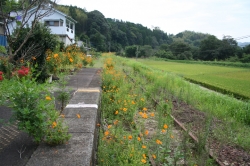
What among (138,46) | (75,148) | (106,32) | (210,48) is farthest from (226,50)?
(75,148)

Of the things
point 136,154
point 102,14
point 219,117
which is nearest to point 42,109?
point 136,154

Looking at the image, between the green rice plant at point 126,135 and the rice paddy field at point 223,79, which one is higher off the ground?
the green rice plant at point 126,135

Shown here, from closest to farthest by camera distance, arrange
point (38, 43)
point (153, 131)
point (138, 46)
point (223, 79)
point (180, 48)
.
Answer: point (153, 131), point (38, 43), point (223, 79), point (138, 46), point (180, 48)

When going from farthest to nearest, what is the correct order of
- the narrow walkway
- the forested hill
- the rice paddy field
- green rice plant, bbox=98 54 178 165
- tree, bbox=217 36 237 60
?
the forested hill < tree, bbox=217 36 237 60 < the rice paddy field < green rice plant, bbox=98 54 178 165 < the narrow walkway

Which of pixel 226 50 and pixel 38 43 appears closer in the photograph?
pixel 38 43

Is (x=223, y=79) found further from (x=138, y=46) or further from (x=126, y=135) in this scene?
(x=138, y=46)

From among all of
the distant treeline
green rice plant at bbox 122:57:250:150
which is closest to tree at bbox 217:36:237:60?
the distant treeline

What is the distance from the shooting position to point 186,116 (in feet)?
16.4

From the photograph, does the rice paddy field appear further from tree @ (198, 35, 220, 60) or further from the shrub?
tree @ (198, 35, 220, 60)

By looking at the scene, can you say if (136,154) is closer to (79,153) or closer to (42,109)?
(79,153)

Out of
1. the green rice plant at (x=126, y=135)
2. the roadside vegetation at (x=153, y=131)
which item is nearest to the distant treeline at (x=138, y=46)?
the roadside vegetation at (x=153, y=131)

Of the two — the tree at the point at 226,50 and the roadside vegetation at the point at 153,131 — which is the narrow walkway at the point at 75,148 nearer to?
the roadside vegetation at the point at 153,131

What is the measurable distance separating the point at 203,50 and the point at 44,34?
5244 cm

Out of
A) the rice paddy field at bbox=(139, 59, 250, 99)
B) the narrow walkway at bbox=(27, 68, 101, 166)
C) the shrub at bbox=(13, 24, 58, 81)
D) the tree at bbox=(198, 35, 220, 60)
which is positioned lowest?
the rice paddy field at bbox=(139, 59, 250, 99)
